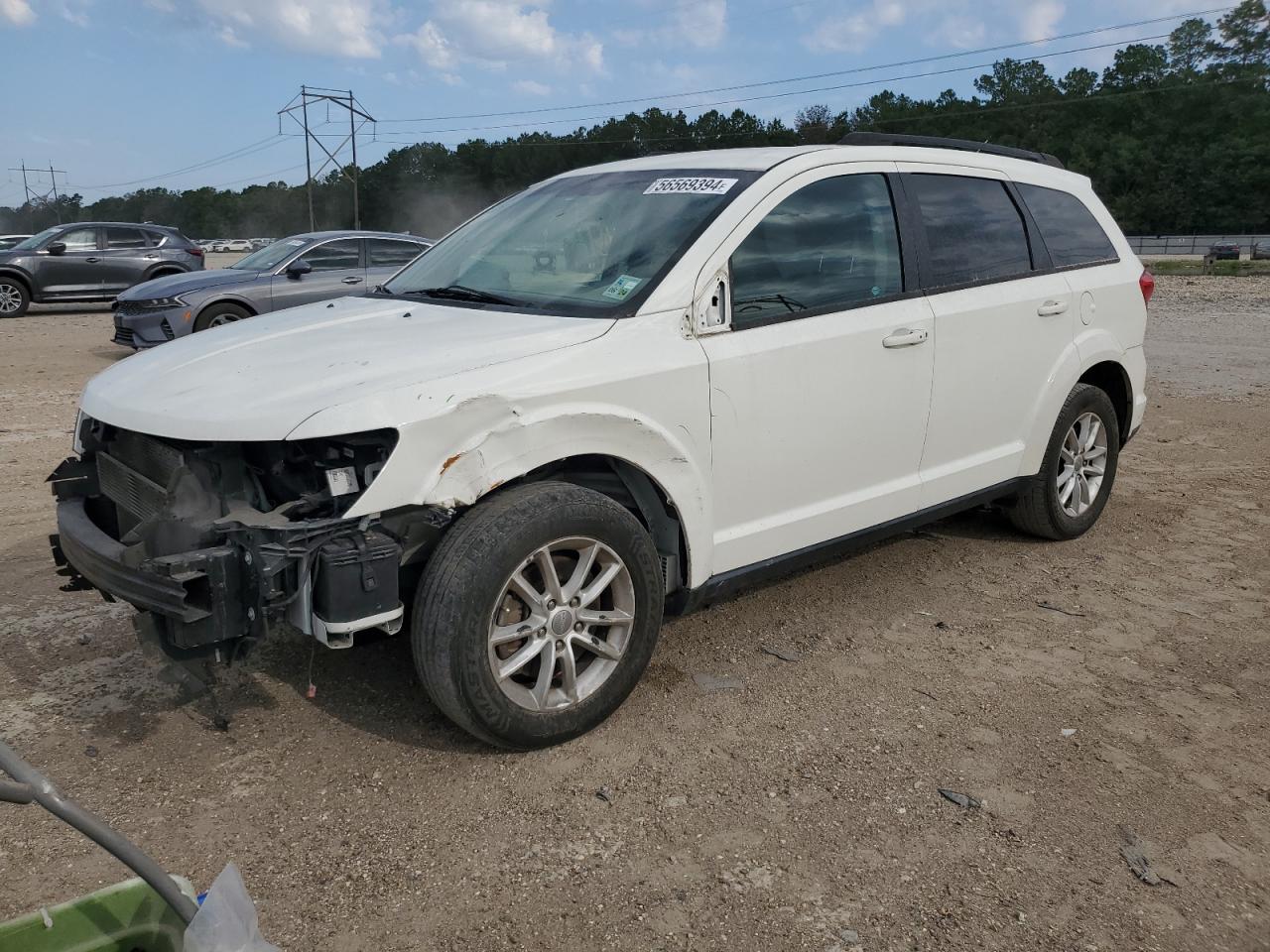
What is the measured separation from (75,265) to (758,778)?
18.3m

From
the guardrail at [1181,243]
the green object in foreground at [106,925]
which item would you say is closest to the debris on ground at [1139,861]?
the green object in foreground at [106,925]

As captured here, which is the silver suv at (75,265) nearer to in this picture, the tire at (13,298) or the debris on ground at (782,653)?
the tire at (13,298)

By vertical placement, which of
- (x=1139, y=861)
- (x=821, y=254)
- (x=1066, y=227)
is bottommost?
(x=1139, y=861)

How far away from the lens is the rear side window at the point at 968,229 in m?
4.45

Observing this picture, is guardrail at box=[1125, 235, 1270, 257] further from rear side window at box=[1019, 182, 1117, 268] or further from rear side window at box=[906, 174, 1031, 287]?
rear side window at box=[906, 174, 1031, 287]

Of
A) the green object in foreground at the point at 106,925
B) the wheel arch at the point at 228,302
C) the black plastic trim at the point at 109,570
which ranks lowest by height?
the green object in foreground at the point at 106,925

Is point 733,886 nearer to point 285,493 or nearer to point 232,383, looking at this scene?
point 285,493

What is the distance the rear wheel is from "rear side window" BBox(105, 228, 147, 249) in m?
7.96

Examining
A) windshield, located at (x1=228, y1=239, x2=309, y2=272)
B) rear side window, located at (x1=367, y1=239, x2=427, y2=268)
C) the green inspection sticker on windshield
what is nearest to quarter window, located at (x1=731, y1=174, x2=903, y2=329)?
the green inspection sticker on windshield

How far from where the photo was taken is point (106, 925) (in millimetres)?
1920

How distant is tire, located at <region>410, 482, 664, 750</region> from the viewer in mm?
3031

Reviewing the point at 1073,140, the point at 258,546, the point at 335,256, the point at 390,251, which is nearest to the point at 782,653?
the point at 258,546

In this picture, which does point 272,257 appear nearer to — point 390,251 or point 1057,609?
point 390,251

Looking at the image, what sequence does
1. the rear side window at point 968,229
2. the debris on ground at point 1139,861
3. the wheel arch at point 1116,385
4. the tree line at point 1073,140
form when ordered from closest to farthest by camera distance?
the debris on ground at point 1139,861 < the rear side window at point 968,229 < the wheel arch at point 1116,385 < the tree line at point 1073,140
